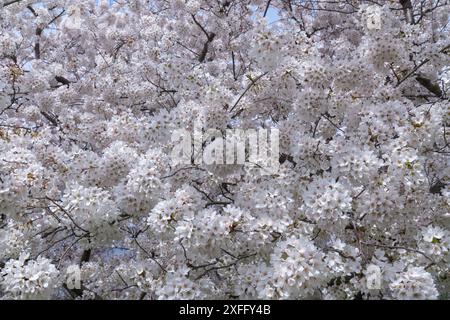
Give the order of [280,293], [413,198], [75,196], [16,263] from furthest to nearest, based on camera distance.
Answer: [413,198]
[75,196]
[16,263]
[280,293]

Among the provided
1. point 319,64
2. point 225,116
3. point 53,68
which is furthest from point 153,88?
point 53,68

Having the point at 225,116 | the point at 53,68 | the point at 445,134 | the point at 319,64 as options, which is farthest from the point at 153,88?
the point at 445,134

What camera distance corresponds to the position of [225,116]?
17.2ft

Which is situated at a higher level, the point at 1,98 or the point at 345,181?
the point at 1,98

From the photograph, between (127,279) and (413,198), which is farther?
(127,279)

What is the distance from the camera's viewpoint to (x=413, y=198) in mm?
4629

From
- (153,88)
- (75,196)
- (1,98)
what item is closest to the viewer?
(75,196)

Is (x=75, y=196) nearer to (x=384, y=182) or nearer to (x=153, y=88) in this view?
(x=384, y=182)

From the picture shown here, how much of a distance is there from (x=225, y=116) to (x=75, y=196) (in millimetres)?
1970

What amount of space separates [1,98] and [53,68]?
6.27 m

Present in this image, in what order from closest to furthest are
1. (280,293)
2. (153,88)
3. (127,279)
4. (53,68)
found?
(280,293), (127,279), (153,88), (53,68)

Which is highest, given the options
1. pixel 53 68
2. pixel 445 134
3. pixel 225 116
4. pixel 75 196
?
pixel 53 68

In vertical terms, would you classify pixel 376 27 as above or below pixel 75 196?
above

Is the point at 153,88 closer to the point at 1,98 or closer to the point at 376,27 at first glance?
Result: the point at 1,98
